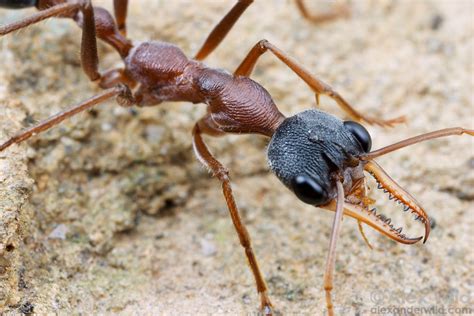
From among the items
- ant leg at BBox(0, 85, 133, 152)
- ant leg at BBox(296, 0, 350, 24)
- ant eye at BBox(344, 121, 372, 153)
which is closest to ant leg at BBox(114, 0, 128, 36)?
ant leg at BBox(0, 85, 133, 152)

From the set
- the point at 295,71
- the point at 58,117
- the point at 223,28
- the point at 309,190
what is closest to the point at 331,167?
the point at 309,190

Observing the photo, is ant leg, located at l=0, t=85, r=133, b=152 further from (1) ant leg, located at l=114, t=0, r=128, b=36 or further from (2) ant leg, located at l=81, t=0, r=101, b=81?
(1) ant leg, located at l=114, t=0, r=128, b=36

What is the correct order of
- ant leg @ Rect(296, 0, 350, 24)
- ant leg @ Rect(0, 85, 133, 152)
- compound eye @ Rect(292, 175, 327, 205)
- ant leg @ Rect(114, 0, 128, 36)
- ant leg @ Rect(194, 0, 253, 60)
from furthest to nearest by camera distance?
1. ant leg @ Rect(296, 0, 350, 24)
2. ant leg @ Rect(114, 0, 128, 36)
3. ant leg @ Rect(194, 0, 253, 60)
4. ant leg @ Rect(0, 85, 133, 152)
5. compound eye @ Rect(292, 175, 327, 205)

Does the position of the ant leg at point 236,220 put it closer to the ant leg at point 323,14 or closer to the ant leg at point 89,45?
the ant leg at point 89,45

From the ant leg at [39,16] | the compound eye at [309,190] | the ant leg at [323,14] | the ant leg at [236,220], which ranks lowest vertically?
the ant leg at [236,220]

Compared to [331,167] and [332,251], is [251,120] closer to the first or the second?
[331,167]

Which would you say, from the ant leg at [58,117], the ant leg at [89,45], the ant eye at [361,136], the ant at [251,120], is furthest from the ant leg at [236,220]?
the ant leg at [89,45]
